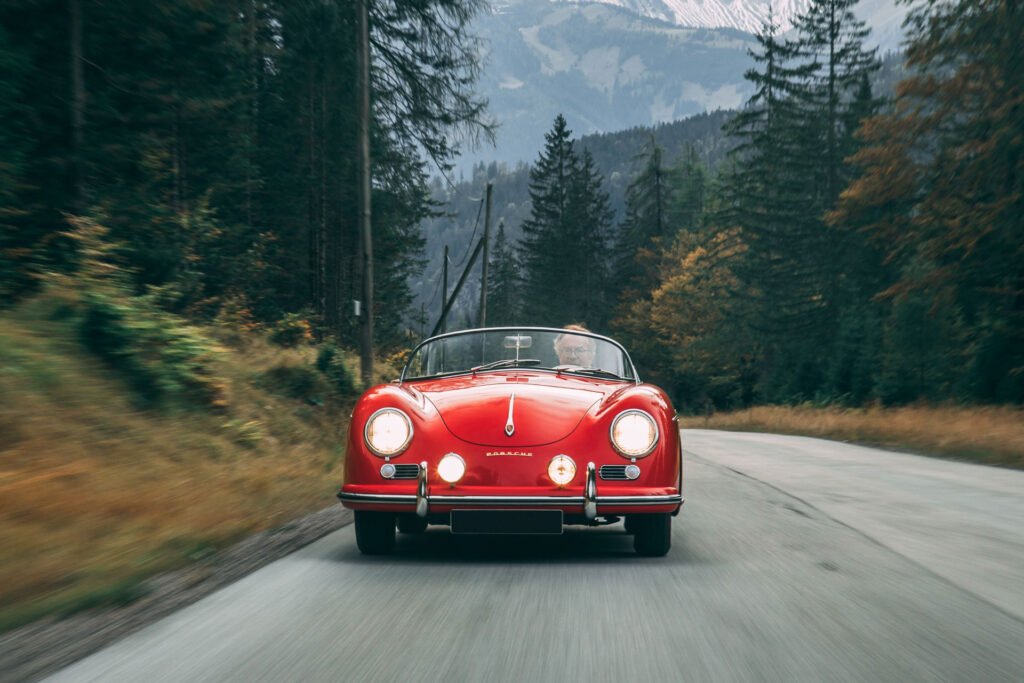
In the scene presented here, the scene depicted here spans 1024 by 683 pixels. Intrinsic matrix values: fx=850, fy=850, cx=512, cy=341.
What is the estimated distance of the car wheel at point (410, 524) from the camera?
5023mm

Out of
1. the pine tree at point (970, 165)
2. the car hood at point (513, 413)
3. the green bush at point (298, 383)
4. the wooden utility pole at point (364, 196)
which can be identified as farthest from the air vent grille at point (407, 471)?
the pine tree at point (970, 165)

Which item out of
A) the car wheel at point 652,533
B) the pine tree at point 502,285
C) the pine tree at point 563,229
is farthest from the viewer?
the pine tree at point 502,285

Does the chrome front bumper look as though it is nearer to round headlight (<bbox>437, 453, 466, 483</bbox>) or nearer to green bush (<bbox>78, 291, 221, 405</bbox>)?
round headlight (<bbox>437, 453, 466, 483</bbox>)

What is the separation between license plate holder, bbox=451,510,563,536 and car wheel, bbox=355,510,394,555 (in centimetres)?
55

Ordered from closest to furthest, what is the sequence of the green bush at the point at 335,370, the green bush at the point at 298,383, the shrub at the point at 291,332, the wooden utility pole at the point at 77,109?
the wooden utility pole at the point at 77,109, the green bush at the point at 298,383, the green bush at the point at 335,370, the shrub at the point at 291,332

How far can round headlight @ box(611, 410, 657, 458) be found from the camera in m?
4.49

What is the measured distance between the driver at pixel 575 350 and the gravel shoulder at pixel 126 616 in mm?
2120

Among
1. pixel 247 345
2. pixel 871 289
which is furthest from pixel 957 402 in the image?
pixel 247 345

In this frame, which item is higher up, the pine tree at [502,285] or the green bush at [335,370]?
the pine tree at [502,285]

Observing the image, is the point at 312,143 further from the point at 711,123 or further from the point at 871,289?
the point at 711,123

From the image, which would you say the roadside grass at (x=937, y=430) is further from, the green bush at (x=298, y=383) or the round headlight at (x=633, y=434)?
the green bush at (x=298, y=383)

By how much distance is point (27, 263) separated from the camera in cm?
909

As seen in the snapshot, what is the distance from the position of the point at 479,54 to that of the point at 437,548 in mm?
14738

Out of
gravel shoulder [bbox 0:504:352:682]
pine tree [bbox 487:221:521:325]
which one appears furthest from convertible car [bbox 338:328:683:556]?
pine tree [bbox 487:221:521:325]
